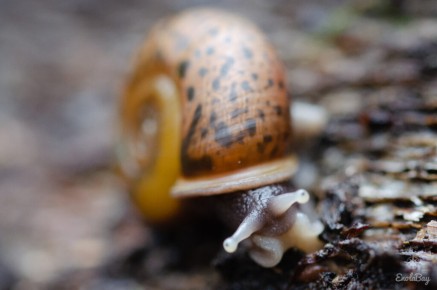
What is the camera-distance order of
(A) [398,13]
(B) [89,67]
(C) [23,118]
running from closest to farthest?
(A) [398,13] < (C) [23,118] < (B) [89,67]

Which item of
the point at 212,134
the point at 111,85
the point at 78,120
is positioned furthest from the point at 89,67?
the point at 212,134

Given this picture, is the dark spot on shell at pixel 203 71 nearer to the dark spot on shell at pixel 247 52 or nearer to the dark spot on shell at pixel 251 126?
the dark spot on shell at pixel 247 52

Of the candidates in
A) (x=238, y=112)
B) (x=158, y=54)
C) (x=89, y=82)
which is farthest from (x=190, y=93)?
(x=89, y=82)

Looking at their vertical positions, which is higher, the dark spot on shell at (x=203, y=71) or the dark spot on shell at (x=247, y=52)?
the dark spot on shell at (x=247, y=52)

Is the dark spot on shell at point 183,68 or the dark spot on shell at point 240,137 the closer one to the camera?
the dark spot on shell at point 240,137

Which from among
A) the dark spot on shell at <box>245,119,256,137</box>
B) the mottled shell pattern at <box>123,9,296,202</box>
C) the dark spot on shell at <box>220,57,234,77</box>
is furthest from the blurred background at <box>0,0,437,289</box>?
the dark spot on shell at <box>220,57,234,77</box>

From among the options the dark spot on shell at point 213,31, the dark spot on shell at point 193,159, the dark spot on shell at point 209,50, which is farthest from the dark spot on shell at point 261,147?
the dark spot on shell at point 213,31

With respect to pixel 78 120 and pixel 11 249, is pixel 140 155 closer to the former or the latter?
pixel 11 249
